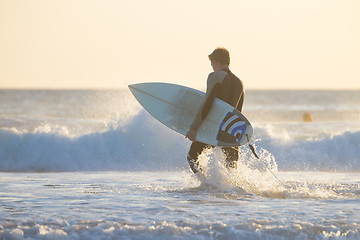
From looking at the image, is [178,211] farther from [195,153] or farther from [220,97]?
[220,97]

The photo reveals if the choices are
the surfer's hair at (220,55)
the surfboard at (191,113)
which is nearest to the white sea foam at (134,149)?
the surfboard at (191,113)

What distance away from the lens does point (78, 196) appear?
615 cm

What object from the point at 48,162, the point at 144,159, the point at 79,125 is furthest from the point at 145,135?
the point at 79,125

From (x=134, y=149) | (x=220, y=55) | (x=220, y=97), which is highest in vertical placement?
(x=220, y=55)

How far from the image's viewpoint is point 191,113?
661 cm

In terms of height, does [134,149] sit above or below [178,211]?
above

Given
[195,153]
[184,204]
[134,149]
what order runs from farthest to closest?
[134,149], [195,153], [184,204]

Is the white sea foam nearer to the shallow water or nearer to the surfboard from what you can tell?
the surfboard

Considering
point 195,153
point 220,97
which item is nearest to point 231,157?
point 195,153

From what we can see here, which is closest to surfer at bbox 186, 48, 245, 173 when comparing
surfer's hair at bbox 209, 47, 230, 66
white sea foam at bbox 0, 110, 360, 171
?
surfer's hair at bbox 209, 47, 230, 66

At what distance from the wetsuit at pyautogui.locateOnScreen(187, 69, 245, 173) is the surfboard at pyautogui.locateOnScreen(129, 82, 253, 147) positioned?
8 centimetres

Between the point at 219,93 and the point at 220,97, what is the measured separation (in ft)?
0.22

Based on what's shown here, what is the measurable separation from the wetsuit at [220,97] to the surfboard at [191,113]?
0.25 ft

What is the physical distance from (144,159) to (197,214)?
7.39m
